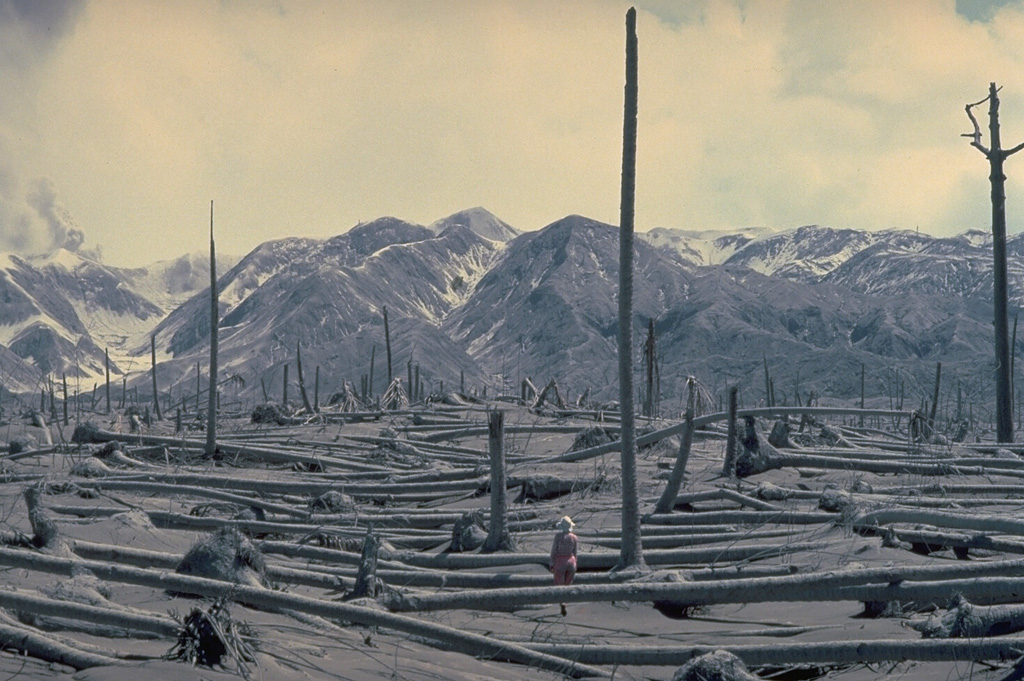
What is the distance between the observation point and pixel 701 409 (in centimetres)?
1862

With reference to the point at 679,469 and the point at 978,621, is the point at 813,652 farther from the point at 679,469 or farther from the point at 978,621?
the point at 679,469

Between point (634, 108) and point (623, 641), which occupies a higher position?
point (634, 108)

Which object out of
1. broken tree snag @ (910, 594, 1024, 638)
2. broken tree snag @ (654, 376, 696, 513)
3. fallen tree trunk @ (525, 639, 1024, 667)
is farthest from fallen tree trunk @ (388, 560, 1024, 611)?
broken tree snag @ (654, 376, 696, 513)

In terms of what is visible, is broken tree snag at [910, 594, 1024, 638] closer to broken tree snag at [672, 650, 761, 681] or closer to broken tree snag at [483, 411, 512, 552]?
broken tree snag at [672, 650, 761, 681]

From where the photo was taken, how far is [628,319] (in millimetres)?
9273

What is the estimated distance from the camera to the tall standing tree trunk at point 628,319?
9102 millimetres

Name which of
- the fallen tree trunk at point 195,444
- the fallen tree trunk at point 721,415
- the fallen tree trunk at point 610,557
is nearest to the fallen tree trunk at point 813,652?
the fallen tree trunk at point 610,557

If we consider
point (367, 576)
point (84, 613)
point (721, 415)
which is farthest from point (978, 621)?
point (721, 415)

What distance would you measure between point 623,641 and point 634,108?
Result: 15.2 ft

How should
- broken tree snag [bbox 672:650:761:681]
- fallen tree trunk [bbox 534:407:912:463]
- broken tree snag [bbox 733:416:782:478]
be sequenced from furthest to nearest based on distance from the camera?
broken tree snag [bbox 733:416:782:478], fallen tree trunk [bbox 534:407:912:463], broken tree snag [bbox 672:650:761:681]

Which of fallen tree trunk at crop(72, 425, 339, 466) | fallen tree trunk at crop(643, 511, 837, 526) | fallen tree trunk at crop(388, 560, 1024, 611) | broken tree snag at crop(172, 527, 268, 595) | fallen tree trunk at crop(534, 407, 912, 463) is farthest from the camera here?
fallen tree trunk at crop(72, 425, 339, 466)

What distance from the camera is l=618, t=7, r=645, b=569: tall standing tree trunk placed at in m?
9.10

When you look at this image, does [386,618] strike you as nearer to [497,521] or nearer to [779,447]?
[497,521]

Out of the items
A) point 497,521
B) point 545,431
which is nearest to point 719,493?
point 497,521
